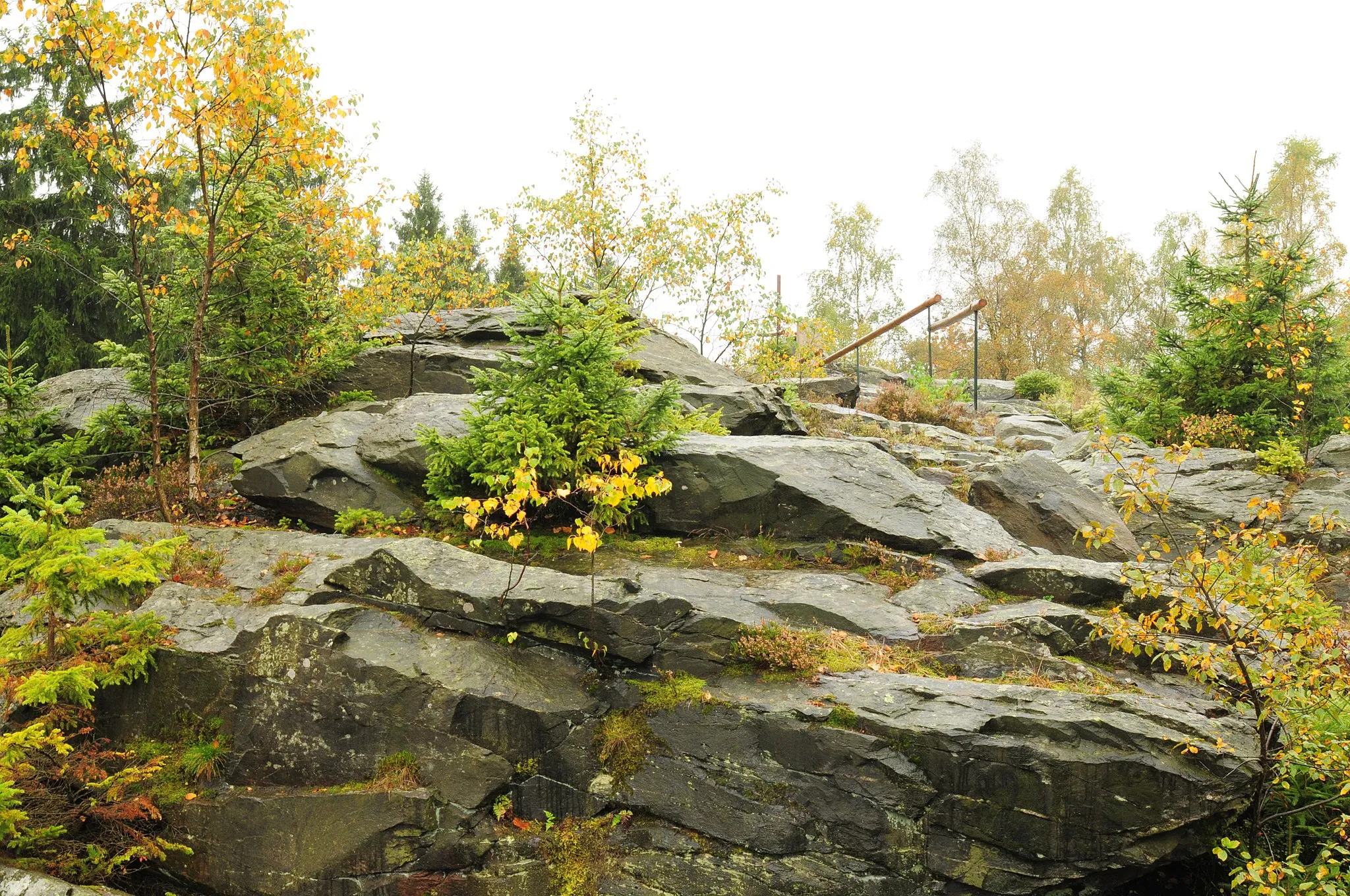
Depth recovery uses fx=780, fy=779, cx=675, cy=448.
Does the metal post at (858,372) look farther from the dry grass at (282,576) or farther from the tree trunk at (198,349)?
the dry grass at (282,576)

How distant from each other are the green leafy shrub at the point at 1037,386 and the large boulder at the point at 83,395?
26.5 meters

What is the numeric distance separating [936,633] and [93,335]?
29.7 m

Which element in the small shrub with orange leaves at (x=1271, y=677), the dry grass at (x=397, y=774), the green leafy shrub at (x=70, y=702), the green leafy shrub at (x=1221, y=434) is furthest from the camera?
the green leafy shrub at (x=1221, y=434)

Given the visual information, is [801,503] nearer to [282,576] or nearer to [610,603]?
[610,603]

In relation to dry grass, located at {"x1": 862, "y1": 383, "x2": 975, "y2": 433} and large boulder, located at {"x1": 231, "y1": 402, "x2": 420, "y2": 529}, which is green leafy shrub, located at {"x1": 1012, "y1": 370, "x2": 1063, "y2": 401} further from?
large boulder, located at {"x1": 231, "y1": 402, "x2": 420, "y2": 529}

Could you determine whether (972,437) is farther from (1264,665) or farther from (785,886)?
(785,886)

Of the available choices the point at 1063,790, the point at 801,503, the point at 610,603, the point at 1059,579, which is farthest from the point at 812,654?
the point at 1059,579

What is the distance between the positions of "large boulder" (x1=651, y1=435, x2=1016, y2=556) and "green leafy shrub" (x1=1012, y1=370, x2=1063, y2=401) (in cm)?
2093

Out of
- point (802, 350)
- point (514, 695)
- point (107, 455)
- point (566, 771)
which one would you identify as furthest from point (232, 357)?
point (802, 350)

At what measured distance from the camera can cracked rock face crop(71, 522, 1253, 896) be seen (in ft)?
18.4

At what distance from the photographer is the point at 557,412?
8.24 meters

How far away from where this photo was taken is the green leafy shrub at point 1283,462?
11.7 m

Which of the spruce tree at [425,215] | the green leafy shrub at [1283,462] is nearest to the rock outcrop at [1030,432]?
the green leafy shrub at [1283,462]

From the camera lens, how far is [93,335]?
2628cm
